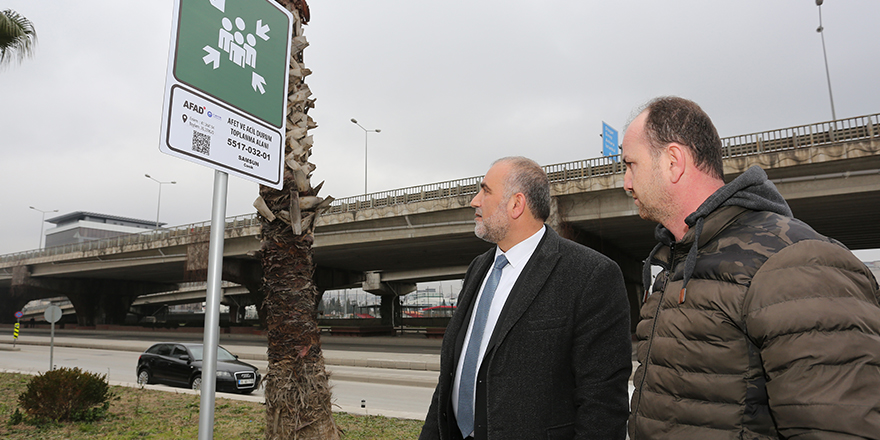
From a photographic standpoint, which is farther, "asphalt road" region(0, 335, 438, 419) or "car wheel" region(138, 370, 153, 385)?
"car wheel" region(138, 370, 153, 385)

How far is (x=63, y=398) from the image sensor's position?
7902 mm

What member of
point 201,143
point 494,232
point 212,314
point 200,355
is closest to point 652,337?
point 494,232

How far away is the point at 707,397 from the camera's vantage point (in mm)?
1542

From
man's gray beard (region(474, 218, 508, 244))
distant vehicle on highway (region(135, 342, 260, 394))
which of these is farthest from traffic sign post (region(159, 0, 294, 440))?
distant vehicle on highway (region(135, 342, 260, 394))

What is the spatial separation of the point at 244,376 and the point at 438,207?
15395 mm

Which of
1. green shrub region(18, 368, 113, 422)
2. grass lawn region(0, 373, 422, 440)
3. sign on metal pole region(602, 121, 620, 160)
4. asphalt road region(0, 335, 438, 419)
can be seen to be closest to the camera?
grass lawn region(0, 373, 422, 440)

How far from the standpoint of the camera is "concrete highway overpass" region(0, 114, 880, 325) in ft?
61.4

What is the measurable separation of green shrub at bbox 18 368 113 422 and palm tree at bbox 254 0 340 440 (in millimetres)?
4467

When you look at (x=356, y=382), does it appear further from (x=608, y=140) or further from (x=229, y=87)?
(x=608, y=140)

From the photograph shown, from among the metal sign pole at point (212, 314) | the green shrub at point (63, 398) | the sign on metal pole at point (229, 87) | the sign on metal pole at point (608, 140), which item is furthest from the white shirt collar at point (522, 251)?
the sign on metal pole at point (608, 140)

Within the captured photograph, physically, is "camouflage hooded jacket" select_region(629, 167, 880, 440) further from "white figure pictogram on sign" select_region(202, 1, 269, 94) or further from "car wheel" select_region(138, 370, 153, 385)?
"car wheel" select_region(138, 370, 153, 385)

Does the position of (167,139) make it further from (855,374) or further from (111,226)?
(111,226)

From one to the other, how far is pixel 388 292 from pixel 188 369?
3945 cm

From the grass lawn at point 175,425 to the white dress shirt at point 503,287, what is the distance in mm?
4524
